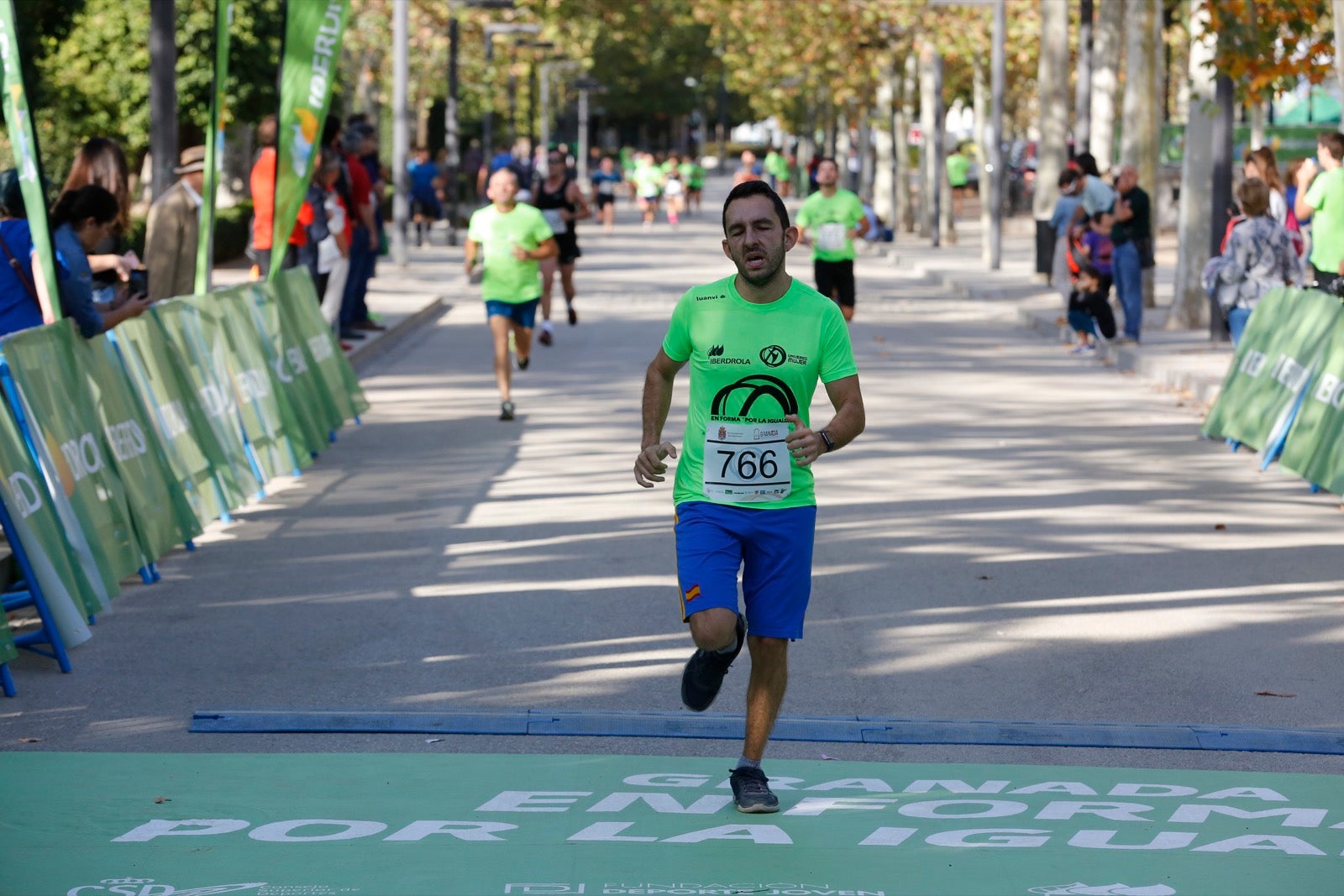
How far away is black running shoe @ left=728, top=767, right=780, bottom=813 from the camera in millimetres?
5824

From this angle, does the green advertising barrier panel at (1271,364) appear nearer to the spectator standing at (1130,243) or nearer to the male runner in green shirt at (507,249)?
the male runner in green shirt at (507,249)

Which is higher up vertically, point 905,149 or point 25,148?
point 25,148

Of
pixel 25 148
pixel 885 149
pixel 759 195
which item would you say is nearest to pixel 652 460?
pixel 759 195

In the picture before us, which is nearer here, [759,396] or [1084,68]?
[759,396]

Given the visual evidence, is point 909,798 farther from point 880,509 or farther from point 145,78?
point 145,78

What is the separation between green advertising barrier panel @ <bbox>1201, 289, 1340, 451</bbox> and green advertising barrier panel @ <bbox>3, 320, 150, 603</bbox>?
6963 millimetres

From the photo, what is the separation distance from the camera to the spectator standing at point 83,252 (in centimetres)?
908

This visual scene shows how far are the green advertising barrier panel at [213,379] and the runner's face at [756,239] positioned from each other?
518cm

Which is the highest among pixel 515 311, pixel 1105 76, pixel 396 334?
pixel 1105 76

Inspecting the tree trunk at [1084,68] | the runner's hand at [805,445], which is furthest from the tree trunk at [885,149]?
→ the runner's hand at [805,445]

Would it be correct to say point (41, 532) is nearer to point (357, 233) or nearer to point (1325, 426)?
point (1325, 426)

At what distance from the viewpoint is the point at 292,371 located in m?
13.0

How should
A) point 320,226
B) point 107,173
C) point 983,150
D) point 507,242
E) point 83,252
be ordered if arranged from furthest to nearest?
point 983,150 < point 320,226 < point 507,242 < point 107,173 < point 83,252

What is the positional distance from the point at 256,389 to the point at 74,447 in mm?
3416
